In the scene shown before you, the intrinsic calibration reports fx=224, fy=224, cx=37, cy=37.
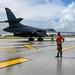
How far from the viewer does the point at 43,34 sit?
45.0m

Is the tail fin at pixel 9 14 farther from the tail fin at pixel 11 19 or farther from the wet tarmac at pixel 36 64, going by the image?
the wet tarmac at pixel 36 64

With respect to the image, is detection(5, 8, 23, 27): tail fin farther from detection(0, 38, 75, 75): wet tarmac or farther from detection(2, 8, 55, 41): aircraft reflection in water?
detection(0, 38, 75, 75): wet tarmac

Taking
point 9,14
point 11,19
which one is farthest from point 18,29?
point 9,14

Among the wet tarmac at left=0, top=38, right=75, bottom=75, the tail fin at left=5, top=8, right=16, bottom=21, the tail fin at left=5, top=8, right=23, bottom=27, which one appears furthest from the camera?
the tail fin at left=5, top=8, right=16, bottom=21

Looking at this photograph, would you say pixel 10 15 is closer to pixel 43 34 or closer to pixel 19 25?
pixel 19 25

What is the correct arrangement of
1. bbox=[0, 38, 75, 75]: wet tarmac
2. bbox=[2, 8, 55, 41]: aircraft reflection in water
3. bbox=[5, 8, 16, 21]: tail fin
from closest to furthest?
1. bbox=[0, 38, 75, 75]: wet tarmac
2. bbox=[2, 8, 55, 41]: aircraft reflection in water
3. bbox=[5, 8, 16, 21]: tail fin

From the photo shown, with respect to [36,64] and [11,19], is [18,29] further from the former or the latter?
[36,64]

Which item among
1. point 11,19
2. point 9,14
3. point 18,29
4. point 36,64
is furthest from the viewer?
point 9,14

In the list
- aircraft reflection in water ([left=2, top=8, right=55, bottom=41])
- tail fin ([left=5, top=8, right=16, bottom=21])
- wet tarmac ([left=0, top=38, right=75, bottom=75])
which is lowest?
wet tarmac ([left=0, top=38, right=75, bottom=75])

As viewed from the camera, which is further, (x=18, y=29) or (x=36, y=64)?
(x=18, y=29)

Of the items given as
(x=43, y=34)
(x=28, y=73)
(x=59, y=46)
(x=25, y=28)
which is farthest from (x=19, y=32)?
(x=28, y=73)

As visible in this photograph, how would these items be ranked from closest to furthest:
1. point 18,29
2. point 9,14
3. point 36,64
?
point 36,64, point 18,29, point 9,14

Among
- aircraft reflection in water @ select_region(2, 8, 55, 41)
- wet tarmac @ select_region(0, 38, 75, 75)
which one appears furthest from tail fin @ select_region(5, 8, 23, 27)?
wet tarmac @ select_region(0, 38, 75, 75)

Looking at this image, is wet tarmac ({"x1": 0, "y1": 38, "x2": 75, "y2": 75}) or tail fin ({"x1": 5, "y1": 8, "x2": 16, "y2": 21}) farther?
tail fin ({"x1": 5, "y1": 8, "x2": 16, "y2": 21})
